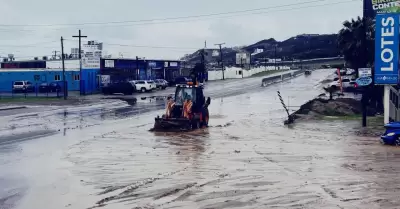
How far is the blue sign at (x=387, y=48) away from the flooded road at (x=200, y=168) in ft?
10.1

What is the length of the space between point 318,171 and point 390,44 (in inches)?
526

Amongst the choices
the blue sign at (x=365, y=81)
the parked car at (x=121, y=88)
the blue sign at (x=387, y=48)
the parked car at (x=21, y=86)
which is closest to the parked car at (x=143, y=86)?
the parked car at (x=121, y=88)

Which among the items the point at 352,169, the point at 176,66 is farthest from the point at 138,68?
the point at 352,169

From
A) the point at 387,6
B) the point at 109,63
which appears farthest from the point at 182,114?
the point at 109,63

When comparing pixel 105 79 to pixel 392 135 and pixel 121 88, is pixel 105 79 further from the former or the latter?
pixel 392 135

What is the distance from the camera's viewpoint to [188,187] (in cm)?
1389

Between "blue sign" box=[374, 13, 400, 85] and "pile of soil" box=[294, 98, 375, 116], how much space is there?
8.64 metres

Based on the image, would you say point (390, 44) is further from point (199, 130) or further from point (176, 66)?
point (176, 66)

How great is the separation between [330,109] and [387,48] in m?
10.8

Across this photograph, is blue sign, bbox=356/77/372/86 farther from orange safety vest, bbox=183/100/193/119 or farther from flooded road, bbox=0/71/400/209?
orange safety vest, bbox=183/100/193/119

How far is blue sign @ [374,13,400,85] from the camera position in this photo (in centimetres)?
2688

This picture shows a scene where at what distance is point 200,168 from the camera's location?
16.8 m

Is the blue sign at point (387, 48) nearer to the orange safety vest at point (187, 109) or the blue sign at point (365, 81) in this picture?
the blue sign at point (365, 81)

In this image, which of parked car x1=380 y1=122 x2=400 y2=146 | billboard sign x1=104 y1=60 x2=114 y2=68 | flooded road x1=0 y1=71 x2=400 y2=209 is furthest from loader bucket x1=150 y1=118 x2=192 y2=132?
billboard sign x1=104 y1=60 x2=114 y2=68
